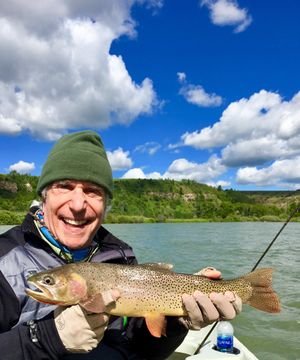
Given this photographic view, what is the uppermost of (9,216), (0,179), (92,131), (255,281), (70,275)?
(0,179)

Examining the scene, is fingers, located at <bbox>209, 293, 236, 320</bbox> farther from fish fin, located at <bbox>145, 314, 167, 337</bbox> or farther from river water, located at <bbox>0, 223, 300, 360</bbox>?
river water, located at <bbox>0, 223, 300, 360</bbox>

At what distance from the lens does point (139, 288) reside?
11.9 ft

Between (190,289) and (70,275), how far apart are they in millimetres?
1183

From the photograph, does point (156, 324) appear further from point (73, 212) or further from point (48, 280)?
point (73, 212)

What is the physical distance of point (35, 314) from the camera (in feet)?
10.8

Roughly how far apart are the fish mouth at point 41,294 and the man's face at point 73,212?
1.71 ft

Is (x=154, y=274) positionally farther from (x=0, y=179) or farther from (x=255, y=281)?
(x=0, y=179)

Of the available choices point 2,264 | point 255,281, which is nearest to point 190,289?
point 255,281

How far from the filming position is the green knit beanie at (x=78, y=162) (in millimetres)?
3631

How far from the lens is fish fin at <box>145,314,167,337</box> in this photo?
11.5 feet

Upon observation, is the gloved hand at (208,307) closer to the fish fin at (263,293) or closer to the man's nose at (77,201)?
the fish fin at (263,293)

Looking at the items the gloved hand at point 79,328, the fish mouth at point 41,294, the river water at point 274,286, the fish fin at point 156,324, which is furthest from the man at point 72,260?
the river water at point 274,286

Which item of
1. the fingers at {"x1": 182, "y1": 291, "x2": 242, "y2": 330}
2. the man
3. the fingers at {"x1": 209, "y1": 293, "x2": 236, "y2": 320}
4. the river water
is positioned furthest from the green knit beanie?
the river water

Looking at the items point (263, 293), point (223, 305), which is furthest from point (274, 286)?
point (223, 305)
